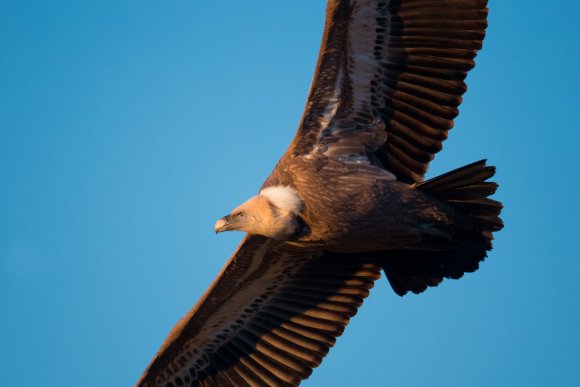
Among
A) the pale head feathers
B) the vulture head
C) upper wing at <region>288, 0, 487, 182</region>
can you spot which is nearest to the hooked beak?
the vulture head

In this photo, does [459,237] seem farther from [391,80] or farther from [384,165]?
[391,80]

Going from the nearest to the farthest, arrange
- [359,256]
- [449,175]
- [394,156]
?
[449,175] < [394,156] < [359,256]

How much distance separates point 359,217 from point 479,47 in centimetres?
197

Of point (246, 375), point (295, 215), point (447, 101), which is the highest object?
point (447, 101)

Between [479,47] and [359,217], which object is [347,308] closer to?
[359,217]

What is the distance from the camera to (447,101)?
842 cm

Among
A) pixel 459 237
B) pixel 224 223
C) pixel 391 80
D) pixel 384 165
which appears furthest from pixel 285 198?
pixel 459 237

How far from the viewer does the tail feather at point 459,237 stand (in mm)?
8031

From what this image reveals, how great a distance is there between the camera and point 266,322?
9805 millimetres

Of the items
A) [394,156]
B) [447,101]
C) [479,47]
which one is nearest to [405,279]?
[394,156]

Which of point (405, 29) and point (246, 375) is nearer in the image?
point (405, 29)

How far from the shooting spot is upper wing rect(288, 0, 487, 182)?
8.22 metres

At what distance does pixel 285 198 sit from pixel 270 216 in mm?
235

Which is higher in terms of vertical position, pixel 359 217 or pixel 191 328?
pixel 359 217
